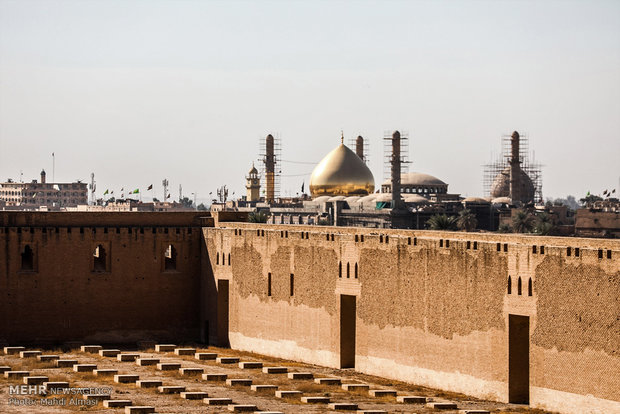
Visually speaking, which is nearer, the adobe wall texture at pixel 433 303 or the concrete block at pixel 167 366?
the adobe wall texture at pixel 433 303

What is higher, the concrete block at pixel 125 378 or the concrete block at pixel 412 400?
the concrete block at pixel 125 378

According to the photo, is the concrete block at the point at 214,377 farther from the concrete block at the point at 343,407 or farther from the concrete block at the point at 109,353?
the concrete block at the point at 109,353

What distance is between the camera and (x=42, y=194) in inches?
6909

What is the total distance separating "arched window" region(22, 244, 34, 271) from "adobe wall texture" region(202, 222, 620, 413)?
530cm

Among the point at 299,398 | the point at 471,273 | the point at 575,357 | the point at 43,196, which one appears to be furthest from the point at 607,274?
the point at 43,196

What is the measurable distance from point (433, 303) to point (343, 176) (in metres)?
69.2

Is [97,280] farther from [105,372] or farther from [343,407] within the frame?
[343,407]

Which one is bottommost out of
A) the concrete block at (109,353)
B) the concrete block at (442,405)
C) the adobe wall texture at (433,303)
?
the concrete block at (442,405)

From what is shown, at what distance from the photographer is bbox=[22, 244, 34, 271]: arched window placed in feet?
137

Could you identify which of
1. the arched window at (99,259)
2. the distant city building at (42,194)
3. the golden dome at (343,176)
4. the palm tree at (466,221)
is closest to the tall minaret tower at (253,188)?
the golden dome at (343,176)

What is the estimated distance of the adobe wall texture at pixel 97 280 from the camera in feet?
136

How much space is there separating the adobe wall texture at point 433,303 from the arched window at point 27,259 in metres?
5.30

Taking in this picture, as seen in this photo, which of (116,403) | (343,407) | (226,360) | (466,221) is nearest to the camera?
(116,403)

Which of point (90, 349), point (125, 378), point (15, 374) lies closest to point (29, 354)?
point (90, 349)
